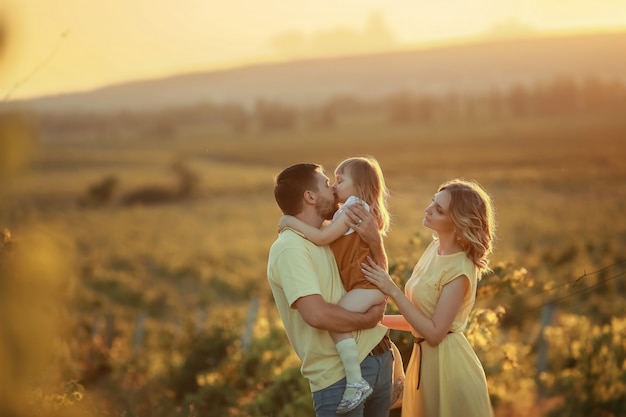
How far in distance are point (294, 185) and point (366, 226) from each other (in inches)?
Answer: 12.0

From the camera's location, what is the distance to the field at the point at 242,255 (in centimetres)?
127

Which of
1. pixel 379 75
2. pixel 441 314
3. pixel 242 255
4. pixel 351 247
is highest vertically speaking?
pixel 379 75

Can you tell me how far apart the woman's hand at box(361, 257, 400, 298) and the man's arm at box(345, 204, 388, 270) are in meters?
0.08

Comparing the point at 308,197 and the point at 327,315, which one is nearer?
the point at 327,315

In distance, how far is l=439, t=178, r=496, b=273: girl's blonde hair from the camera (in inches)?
133

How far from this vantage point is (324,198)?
3195 mm

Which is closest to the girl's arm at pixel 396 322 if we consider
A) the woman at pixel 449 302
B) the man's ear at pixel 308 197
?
the woman at pixel 449 302

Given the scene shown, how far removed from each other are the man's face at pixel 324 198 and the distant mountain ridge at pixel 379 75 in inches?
4065

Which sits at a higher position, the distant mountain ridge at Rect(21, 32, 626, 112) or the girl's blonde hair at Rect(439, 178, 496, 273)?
the distant mountain ridge at Rect(21, 32, 626, 112)

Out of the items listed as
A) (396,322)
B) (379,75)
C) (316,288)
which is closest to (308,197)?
(316,288)

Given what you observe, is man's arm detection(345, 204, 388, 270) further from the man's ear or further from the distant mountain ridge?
the distant mountain ridge

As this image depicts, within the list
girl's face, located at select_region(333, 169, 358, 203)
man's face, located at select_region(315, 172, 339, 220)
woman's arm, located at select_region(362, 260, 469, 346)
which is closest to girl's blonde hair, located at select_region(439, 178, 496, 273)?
woman's arm, located at select_region(362, 260, 469, 346)

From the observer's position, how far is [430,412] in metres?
3.61

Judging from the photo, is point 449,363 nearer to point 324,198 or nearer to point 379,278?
point 379,278
